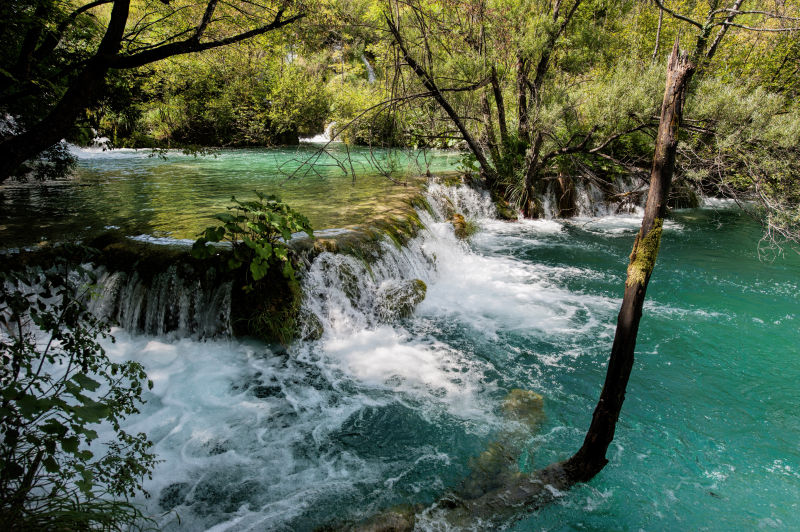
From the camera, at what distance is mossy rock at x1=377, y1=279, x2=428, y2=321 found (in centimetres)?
666

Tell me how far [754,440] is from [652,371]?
4.28ft

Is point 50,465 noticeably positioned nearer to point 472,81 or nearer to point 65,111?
point 65,111

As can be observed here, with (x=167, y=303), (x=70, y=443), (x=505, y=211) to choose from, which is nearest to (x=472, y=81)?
(x=505, y=211)

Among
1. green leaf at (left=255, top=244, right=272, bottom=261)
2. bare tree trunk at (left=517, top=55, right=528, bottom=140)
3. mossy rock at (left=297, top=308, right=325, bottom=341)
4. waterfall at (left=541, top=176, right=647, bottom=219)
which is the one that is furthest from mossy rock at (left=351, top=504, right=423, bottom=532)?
waterfall at (left=541, top=176, right=647, bottom=219)

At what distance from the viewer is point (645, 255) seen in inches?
114

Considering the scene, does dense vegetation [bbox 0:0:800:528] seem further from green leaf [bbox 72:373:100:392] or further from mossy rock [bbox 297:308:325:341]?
mossy rock [bbox 297:308:325:341]

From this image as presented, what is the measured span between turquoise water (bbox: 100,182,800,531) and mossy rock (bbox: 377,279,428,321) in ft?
0.43

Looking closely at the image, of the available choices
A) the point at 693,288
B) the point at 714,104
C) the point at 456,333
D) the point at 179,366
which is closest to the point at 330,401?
the point at 179,366

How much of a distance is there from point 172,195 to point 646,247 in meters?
9.93

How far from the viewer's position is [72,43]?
630cm

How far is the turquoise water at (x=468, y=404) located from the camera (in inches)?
139

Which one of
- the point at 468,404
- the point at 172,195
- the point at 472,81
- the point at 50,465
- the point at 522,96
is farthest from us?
the point at 522,96

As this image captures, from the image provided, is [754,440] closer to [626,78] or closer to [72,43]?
[626,78]

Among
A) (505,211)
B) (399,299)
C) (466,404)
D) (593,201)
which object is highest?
(593,201)
